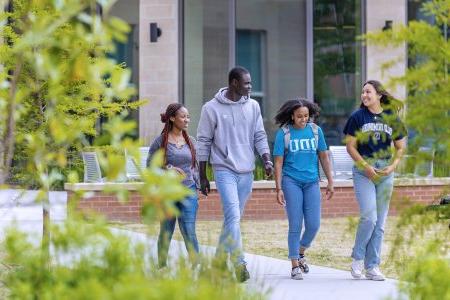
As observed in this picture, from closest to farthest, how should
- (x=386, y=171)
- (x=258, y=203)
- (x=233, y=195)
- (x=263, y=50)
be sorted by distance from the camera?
(x=386, y=171) < (x=233, y=195) < (x=258, y=203) < (x=263, y=50)

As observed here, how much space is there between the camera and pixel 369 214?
34.4ft

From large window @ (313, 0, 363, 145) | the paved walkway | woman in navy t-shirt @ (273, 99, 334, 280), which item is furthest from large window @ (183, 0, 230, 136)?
woman in navy t-shirt @ (273, 99, 334, 280)

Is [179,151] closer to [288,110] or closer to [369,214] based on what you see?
[288,110]

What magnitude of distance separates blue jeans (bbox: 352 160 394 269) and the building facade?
1208 cm

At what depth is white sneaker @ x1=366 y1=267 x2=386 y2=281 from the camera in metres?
10.7

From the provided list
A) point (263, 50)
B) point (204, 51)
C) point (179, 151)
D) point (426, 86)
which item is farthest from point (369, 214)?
point (263, 50)

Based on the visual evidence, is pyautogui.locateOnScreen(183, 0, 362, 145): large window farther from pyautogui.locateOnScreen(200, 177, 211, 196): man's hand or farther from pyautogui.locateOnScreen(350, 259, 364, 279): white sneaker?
pyautogui.locateOnScreen(350, 259, 364, 279): white sneaker

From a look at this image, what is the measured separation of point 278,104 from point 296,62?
3.00ft

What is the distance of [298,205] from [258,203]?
710cm

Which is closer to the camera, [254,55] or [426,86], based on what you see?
[426,86]

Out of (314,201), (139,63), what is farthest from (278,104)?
(314,201)

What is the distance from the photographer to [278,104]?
23312 mm

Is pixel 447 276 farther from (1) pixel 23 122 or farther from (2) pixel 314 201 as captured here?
(1) pixel 23 122

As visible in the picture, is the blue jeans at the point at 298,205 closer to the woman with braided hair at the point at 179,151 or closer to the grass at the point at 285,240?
the grass at the point at 285,240
